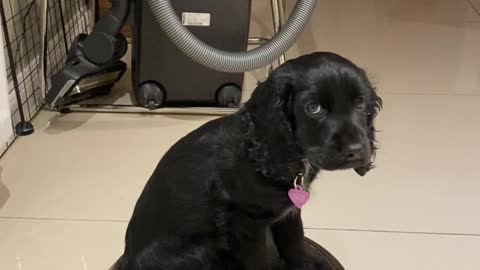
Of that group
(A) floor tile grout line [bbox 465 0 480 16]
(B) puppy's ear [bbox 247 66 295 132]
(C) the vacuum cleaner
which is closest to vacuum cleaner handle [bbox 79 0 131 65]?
(C) the vacuum cleaner

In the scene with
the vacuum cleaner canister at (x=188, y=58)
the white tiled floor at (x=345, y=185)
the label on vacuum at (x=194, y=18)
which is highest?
the label on vacuum at (x=194, y=18)

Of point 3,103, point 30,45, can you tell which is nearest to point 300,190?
point 3,103

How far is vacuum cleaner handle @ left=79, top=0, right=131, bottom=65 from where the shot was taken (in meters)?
2.07

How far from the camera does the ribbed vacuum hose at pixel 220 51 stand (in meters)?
1.84

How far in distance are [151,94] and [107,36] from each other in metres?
0.22

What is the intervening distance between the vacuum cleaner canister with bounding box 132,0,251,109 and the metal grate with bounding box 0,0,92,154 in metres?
0.31

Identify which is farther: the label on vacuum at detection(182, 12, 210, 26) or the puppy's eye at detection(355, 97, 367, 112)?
the label on vacuum at detection(182, 12, 210, 26)

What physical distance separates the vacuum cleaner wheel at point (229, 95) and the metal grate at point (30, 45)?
1.81ft

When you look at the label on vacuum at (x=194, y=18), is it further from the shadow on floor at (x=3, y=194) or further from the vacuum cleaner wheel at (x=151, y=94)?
the shadow on floor at (x=3, y=194)

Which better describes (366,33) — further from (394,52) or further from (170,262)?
(170,262)

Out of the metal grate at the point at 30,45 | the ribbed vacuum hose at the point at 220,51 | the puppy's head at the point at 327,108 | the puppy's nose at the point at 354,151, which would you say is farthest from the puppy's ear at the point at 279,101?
the metal grate at the point at 30,45

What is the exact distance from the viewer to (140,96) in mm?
2141

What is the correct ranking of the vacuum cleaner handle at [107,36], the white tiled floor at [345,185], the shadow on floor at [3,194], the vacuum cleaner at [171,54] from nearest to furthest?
the white tiled floor at [345,185] < the shadow on floor at [3,194] < the vacuum cleaner at [171,54] < the vacuum cleaner handle at [107,36]

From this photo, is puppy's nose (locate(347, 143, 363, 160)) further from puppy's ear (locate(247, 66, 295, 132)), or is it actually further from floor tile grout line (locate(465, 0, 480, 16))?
floor tile grout line (locate(465, 0, 480, 16))
